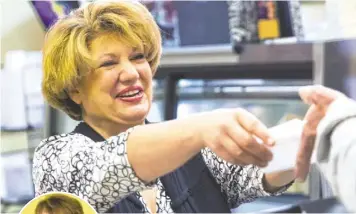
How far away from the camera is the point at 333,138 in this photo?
347 mm

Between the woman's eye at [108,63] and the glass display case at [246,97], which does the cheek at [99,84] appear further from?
the glass display case at [246,97]

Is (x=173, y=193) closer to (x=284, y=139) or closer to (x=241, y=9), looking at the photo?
(x=284, y=139)

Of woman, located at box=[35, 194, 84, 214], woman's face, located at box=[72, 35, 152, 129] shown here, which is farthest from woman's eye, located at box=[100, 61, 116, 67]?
woman, located at box=[35, 194, 84, 214]

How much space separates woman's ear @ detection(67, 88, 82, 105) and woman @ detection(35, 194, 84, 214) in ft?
0.32

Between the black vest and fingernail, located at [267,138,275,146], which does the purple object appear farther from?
fingernail, located at [267,138,275,146]

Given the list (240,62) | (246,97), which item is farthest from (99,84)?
(240,62)

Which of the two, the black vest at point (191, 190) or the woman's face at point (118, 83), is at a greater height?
the woman's face at point (118, 83)

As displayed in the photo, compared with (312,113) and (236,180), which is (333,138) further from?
(236,180)

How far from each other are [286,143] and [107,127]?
18cm

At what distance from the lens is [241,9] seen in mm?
792

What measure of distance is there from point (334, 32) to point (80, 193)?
1.10 feet

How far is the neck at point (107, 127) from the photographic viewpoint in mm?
479

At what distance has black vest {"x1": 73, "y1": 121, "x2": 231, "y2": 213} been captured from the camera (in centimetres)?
50

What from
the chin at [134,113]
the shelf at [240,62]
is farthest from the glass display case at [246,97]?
the chin at [134,113]
